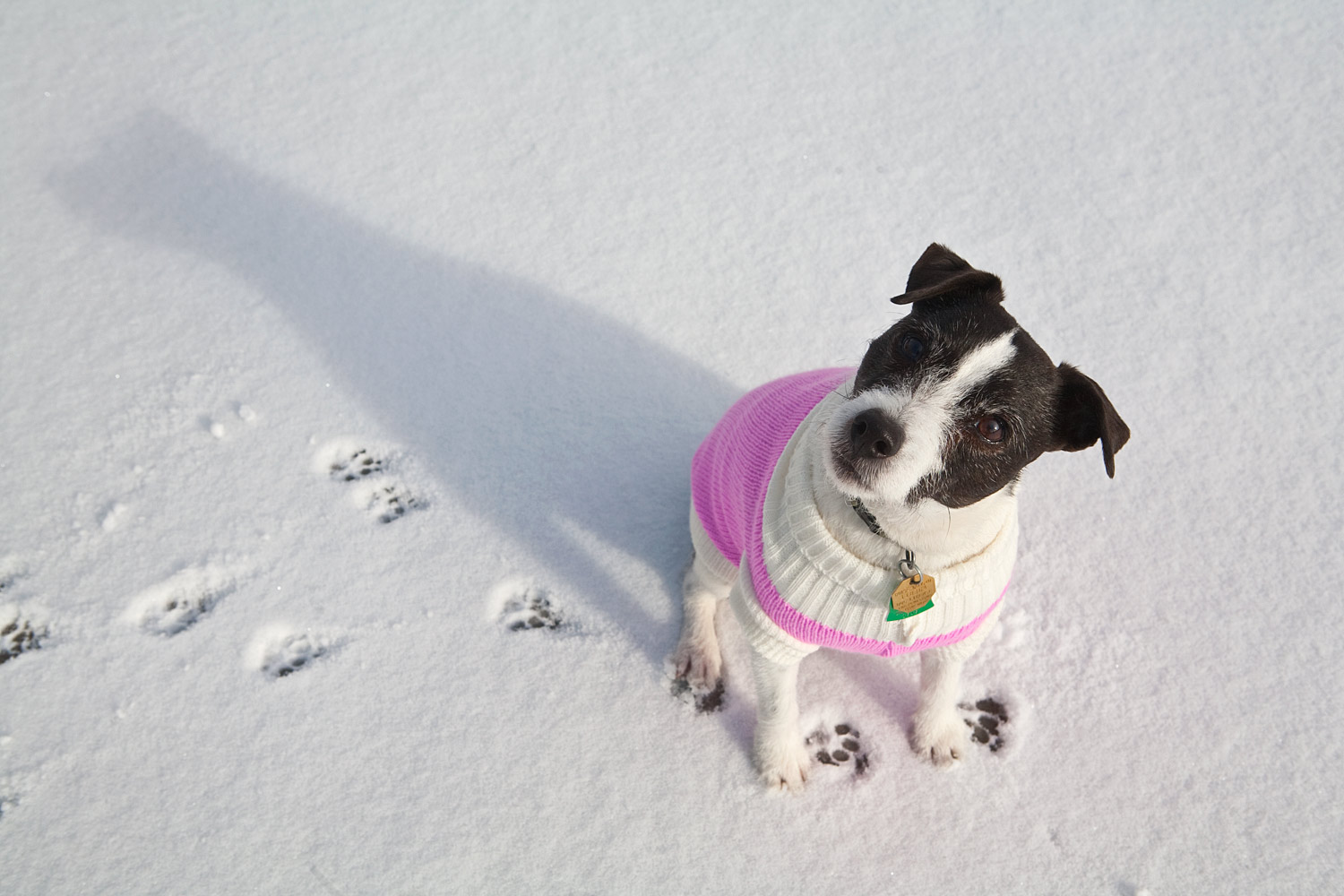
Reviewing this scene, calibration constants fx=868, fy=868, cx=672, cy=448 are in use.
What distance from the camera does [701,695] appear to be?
111 inches

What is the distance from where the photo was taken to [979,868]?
2549 mm

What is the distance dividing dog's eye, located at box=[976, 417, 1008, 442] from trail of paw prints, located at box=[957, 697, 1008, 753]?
4.26 ft

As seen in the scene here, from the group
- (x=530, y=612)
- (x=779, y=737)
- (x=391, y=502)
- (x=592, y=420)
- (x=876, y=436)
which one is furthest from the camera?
(x=592, y=420)

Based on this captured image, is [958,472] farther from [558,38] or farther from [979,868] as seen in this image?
[558,38]

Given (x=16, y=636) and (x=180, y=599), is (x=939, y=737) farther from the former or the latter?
(x=16, y=636)

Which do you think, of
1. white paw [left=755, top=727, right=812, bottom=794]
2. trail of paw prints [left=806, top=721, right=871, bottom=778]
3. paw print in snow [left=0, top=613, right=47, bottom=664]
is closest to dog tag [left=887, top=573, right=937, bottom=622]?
white paw [left=755, top=727, right=812, bottom=794]

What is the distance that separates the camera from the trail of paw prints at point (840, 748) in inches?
107

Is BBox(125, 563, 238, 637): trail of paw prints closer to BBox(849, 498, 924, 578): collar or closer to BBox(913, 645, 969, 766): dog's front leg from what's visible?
BBox(849, 498, 924, 578): collar

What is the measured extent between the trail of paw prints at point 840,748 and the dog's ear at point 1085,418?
1.24 metres

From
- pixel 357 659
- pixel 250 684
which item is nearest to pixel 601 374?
pixel 357 659

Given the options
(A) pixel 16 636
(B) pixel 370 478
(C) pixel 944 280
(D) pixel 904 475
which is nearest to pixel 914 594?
(D) pixel 904 475

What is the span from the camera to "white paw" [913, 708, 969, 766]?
266 centimetres

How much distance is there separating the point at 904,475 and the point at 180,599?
2.47 meters

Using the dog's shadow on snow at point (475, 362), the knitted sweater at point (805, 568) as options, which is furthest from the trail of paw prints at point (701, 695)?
the knitted sweater at point (805, 568)
